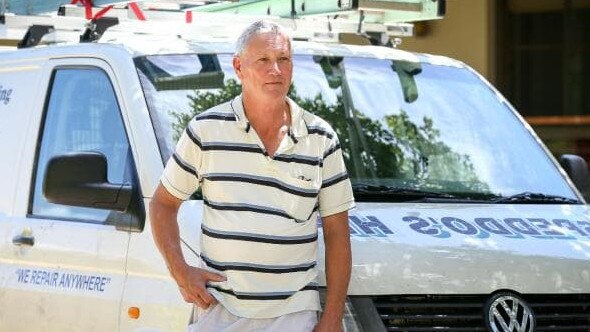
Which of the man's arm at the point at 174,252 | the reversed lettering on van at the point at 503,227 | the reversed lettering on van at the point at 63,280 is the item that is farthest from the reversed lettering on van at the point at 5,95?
the reversed lettering on van at the point at 503,227

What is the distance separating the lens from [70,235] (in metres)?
5.45

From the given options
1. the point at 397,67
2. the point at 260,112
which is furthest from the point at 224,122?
the point at 397,67

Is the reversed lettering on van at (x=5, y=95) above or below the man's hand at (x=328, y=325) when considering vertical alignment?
above

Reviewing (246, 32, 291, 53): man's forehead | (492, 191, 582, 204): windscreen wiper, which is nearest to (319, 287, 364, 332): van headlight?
(246, 32, 291, 53): man's forehead

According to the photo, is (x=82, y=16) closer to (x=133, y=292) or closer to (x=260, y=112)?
(x=133, y=292)

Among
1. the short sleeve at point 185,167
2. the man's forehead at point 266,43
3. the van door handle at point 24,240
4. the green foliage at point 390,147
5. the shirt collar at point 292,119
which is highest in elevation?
the man's forehead at point 266,43

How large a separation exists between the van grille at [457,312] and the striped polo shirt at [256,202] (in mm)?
390

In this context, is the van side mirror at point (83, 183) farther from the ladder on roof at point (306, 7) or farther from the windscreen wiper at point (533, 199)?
the windscreen wiper at point (533, 199)

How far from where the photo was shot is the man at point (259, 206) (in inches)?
168

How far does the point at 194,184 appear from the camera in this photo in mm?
4387

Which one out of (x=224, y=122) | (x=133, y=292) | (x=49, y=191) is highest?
(x=224, y=122)

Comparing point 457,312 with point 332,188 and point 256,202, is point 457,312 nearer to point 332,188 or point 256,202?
point 332,188

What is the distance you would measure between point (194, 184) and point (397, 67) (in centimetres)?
201

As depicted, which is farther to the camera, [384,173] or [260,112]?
[384,173]
